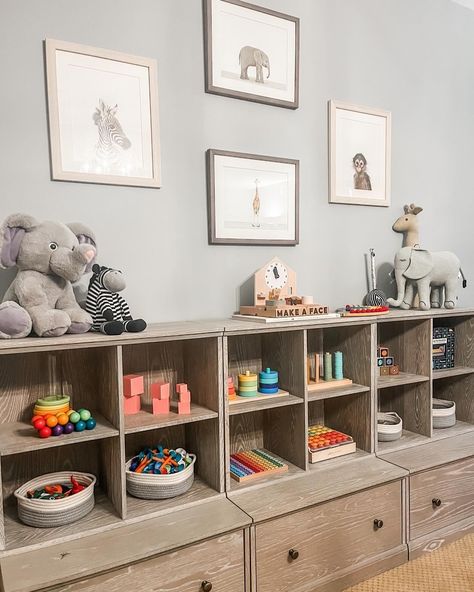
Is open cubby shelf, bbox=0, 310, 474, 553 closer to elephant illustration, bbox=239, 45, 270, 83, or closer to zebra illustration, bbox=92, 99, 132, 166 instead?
zebra illustration, bbox=92, 99, 132, 166

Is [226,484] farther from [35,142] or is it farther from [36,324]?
[35,142]

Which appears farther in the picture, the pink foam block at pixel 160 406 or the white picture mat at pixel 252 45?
the white picture mat at pixel 252 45

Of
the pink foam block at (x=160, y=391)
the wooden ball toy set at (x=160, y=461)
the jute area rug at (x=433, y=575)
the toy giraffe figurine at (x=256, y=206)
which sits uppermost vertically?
the toy giraffe figurine at (x=256, y=206)

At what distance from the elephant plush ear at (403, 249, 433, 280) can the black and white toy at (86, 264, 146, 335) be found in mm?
1316

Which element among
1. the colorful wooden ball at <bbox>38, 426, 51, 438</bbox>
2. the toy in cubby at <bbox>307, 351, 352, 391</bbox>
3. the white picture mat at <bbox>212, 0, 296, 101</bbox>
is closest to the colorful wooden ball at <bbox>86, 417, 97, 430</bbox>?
the colorful wooden ball at <bbox>38, 426, 51, 438</bbox>

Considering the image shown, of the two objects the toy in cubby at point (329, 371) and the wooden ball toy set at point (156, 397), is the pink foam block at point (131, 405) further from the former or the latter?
the toy in cubby at point (329, 371)

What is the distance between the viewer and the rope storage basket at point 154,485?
1564 millimetres

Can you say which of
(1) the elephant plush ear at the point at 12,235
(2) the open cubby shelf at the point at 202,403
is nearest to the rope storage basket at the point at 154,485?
(2) the open cubby shelf at the point at 202,403

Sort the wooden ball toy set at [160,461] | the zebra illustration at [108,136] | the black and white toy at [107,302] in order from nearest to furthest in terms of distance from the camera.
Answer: the black and white toy at [107,302], the wooden ball toy set at [160,461], the zebra illustration at [108,136]

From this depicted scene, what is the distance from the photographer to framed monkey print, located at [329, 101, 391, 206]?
87.2 inches

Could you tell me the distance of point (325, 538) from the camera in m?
1.65

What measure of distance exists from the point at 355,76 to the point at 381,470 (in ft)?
5.80

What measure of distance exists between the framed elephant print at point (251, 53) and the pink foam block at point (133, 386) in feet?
3.79

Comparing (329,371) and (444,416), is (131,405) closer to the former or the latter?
(329,371)
